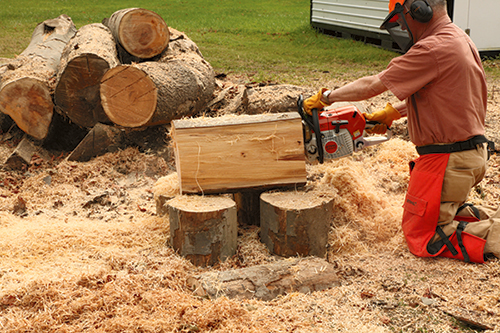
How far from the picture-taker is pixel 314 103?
11.7 feet

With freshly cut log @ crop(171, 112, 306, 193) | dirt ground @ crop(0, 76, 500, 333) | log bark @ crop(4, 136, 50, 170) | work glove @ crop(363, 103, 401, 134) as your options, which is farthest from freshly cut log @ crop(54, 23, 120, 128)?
work glove @ crop(363, 103, 401, 134)

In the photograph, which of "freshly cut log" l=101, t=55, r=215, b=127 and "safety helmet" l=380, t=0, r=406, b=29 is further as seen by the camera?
"freshly cut log" l=101, t=55, r=215, b=127

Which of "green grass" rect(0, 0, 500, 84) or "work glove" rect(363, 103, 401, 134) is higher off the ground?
"green grass" rect(0, 0, 500, 84)

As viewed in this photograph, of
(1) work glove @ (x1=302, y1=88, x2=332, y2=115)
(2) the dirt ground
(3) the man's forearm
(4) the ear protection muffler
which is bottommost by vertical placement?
(2) the dirt ground

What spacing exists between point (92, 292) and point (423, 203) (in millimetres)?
2360

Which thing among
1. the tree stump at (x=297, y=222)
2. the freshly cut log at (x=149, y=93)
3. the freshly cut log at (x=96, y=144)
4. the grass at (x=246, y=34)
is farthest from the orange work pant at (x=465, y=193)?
the grass at (x=246, y=34)

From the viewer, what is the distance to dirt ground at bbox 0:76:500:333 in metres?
2.71

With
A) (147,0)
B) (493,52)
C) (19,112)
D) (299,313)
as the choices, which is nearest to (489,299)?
(299,313)

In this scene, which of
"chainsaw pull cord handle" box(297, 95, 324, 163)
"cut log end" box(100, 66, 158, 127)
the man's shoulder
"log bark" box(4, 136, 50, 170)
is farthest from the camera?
"log bark" box(4, 136, 50, 170)

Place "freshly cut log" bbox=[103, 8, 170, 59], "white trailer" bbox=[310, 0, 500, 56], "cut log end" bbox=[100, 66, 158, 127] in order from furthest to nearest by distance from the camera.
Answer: "white trailer" bbox=[310, 0, 500, 56]
"freshly cut log" bbox=[103, 8, 170, 59]
"cut log end" bbox=[100, 66, 158, 127]

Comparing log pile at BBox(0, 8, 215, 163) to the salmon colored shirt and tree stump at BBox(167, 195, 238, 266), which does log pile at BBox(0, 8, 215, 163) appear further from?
the salmon colored shirt

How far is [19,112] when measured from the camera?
5.62m

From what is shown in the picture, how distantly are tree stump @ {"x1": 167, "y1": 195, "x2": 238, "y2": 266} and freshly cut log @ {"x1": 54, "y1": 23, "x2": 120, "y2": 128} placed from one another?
8.75 feet

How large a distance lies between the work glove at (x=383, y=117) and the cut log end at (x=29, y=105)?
3856 mm
